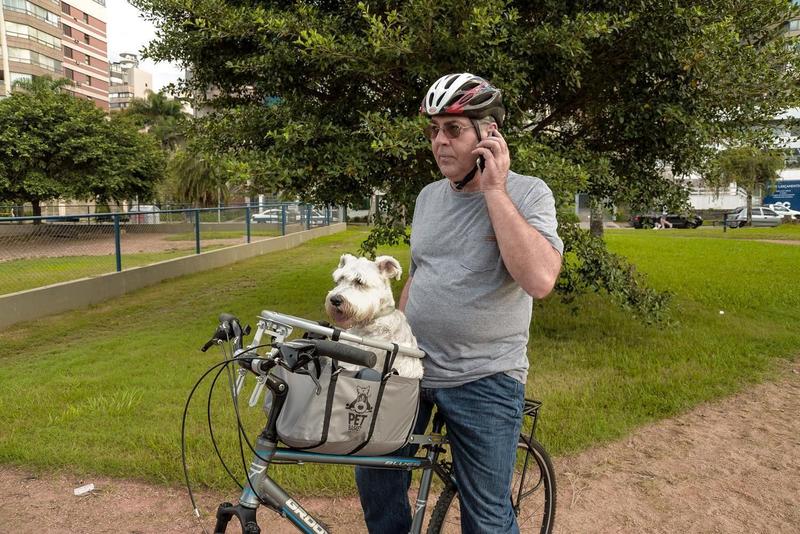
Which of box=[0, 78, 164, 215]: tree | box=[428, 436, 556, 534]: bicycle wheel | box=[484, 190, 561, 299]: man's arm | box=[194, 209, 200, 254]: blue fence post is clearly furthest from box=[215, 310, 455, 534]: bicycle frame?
box=[0, 78, 164, 215]: tree

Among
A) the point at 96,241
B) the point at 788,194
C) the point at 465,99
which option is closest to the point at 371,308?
the point at 465,99

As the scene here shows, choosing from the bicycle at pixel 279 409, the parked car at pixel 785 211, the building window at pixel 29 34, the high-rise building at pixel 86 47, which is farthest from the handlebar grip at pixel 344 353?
the high-rise building at pixel 86 47

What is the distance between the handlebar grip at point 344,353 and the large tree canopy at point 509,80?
13.1 ft

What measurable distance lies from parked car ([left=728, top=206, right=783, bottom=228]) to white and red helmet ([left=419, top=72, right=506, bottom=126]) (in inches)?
1672

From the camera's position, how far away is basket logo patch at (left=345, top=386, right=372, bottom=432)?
1687 millimetres

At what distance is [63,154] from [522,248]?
27.8 m

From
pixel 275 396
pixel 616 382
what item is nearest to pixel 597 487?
pixel 616 382

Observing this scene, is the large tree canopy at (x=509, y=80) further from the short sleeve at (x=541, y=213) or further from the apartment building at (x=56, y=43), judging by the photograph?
the apartment building at (x=56, y=43)

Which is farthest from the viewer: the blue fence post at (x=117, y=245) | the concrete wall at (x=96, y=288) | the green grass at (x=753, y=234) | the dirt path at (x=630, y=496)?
the green grass at (x=753, y=234)

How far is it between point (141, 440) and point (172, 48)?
4.99 meters

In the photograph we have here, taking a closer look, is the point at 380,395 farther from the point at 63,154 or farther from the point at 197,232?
the point at 63,154

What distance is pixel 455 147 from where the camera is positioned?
1.93m

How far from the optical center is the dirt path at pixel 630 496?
346 cm

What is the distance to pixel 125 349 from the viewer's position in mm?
7066
